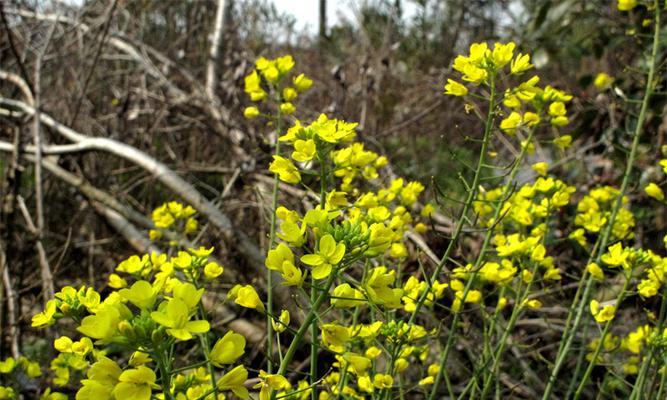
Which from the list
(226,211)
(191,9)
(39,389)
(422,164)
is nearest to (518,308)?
(39,389)

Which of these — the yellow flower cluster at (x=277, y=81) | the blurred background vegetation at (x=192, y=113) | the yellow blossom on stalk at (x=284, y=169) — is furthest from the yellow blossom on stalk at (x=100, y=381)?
the yellow flower cluster at (x=277, y=81)

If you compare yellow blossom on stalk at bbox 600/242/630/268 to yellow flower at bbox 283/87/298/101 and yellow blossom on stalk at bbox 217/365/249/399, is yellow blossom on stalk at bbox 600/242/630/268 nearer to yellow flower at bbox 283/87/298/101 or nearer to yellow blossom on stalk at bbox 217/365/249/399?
yellow flower at bbox 283/87/298/101

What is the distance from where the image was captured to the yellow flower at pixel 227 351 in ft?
2.97

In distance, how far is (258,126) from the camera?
14.8 ft

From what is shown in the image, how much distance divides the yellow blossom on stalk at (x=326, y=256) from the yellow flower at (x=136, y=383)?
289mm

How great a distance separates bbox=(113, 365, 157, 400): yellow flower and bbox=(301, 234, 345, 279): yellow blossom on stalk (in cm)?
29

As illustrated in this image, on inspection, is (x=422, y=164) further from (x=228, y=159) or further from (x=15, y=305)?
(x=15, y=305)

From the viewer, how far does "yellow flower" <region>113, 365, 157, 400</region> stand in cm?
84

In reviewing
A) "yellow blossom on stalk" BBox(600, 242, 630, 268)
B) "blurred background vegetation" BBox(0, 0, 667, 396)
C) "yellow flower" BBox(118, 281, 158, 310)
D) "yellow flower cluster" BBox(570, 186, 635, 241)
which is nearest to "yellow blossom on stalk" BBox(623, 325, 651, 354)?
"yellow flower cluster" BBox(570, 186, 635, 241)

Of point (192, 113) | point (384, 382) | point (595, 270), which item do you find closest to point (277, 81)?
point (384, 382)

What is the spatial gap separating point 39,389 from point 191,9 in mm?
4698

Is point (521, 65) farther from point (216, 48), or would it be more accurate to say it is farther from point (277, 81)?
point (216, 48)

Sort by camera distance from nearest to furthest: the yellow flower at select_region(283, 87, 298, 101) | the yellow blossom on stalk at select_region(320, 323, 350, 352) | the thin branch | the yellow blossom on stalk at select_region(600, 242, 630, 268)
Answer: the yellow blossom on stalk at select_region(320, 323, 350, 352) < the yellow blossom on stalk at select_region(600, 242, 630, 268) < the yellow flower at select_region(283, 87, 298, 101) < the thin branch

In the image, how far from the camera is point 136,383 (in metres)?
0.85
